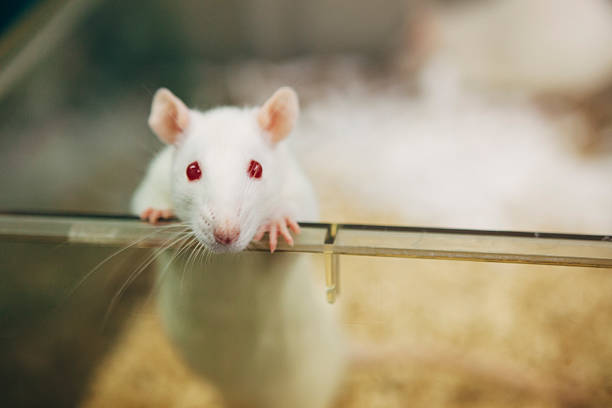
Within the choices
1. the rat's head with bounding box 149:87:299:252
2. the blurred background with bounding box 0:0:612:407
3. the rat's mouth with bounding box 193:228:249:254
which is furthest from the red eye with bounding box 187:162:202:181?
the blurred background with bounding box 0:0:612:407

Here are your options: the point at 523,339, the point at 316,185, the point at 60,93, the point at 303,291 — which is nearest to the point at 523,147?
the point at 316,185

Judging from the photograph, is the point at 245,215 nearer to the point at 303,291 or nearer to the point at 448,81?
the point at 303,291

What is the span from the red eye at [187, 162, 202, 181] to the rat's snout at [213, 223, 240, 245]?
132 mm

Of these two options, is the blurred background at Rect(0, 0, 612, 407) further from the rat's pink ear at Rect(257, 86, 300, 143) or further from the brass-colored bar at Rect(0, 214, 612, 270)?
the rat's pink ear at Rect(257, 86, 300, 143)

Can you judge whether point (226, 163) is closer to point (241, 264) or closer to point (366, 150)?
point (241, 264)

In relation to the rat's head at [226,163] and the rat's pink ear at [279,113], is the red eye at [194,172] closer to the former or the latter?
the rat's head at [226,163]

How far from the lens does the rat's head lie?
3.29 feet

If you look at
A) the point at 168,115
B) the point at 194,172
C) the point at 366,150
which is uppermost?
the point at 366,150

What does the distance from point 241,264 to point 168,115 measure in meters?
0.35

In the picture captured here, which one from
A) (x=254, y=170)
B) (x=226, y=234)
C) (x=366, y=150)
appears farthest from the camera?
(x=366, y=150)

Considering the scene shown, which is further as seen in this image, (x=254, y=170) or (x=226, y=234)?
(x=254, y=170)

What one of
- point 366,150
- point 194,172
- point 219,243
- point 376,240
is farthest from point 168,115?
point 366,150

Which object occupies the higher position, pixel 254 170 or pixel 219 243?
pixel 254 170

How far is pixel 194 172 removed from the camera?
3.50 ft
